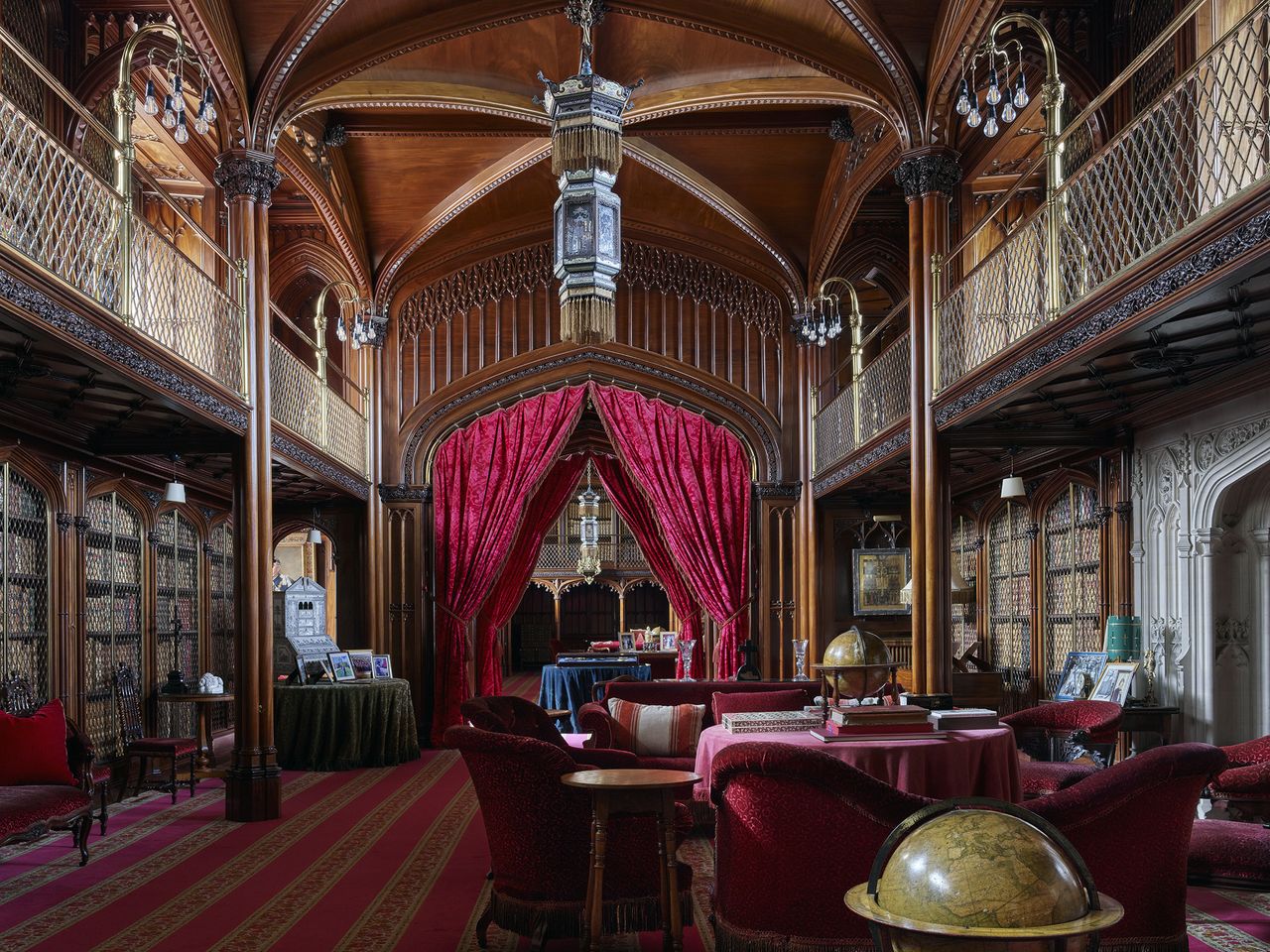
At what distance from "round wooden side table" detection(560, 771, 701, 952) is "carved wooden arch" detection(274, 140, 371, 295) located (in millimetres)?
7299

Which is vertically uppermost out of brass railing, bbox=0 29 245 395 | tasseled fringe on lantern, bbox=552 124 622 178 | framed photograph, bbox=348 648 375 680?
tasseled fringe on lantern, bbox=552 124 622 178

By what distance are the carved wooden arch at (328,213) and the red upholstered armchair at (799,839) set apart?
773cm

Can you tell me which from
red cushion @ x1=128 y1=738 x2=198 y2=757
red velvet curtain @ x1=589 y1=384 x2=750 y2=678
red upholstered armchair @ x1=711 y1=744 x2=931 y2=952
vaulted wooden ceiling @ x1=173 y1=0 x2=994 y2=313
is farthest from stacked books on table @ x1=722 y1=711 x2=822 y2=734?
red velvet curtain @ x1=589 y1=384 x2=750 y2=678

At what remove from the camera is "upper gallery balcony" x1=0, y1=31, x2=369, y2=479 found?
5.97 metres

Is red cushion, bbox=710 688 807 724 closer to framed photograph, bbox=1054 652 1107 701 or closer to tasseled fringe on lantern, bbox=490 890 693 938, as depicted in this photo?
framed photograph, bbox=1054 652 1107 701

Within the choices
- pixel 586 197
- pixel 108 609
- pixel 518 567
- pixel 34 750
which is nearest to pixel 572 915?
pixel 34 750

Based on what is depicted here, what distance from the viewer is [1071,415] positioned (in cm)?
916

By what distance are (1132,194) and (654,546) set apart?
10.4 m

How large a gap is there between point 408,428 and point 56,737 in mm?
7940

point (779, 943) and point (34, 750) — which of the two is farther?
point (34, 750)

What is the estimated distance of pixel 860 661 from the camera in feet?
18.4

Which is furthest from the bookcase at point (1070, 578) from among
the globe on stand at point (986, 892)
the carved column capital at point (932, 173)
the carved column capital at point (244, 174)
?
the globe on stand at point (986, 892)

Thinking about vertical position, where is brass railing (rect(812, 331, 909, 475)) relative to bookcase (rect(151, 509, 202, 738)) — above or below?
above

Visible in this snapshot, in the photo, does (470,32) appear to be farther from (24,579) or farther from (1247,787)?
(1247,787)
